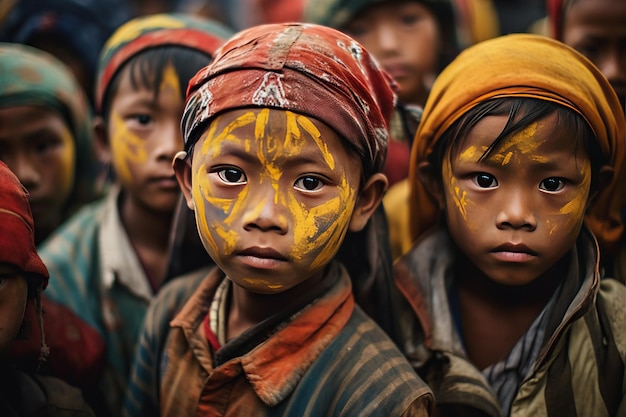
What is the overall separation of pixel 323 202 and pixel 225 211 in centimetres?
29

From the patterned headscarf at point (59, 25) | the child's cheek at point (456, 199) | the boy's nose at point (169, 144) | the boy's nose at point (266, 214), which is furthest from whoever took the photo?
the patterned headscarf at point (59, 25)

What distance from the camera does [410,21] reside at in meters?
3.87

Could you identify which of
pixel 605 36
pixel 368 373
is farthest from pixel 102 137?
pixel 605 36

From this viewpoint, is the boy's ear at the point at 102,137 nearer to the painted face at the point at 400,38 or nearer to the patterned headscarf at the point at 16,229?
the patterned headscarf at the point at 16,229

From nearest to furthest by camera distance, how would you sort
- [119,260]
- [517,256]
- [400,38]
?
1. [517,256]
2. [119,260]
3. [400,38]

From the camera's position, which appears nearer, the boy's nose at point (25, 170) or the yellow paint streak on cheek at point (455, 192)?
the yellow paint streak on cheek at point (455, 192)

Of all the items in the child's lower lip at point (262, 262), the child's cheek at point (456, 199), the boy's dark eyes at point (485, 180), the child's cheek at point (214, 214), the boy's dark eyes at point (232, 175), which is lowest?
the child's lower lip at point (262, 262)

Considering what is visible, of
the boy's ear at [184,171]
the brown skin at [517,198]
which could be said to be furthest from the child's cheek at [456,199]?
the boy's ear at [184,171]

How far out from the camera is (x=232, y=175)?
2223mm

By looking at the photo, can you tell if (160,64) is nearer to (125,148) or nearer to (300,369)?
(125,148)

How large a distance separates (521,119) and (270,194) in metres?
0.81

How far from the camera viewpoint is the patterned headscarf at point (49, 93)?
10.6 feet

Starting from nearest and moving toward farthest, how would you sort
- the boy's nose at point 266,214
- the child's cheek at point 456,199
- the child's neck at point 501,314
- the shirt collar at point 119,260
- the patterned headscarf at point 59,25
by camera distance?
the boy's nose at point 266,214 < the child's cheek at point 456,199 < the child's neck at point 501,314 < the shirt collar at point 119,260 < the patterned headscarf at point 59,25

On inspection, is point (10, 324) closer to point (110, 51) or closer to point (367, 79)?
point (367, 79)
